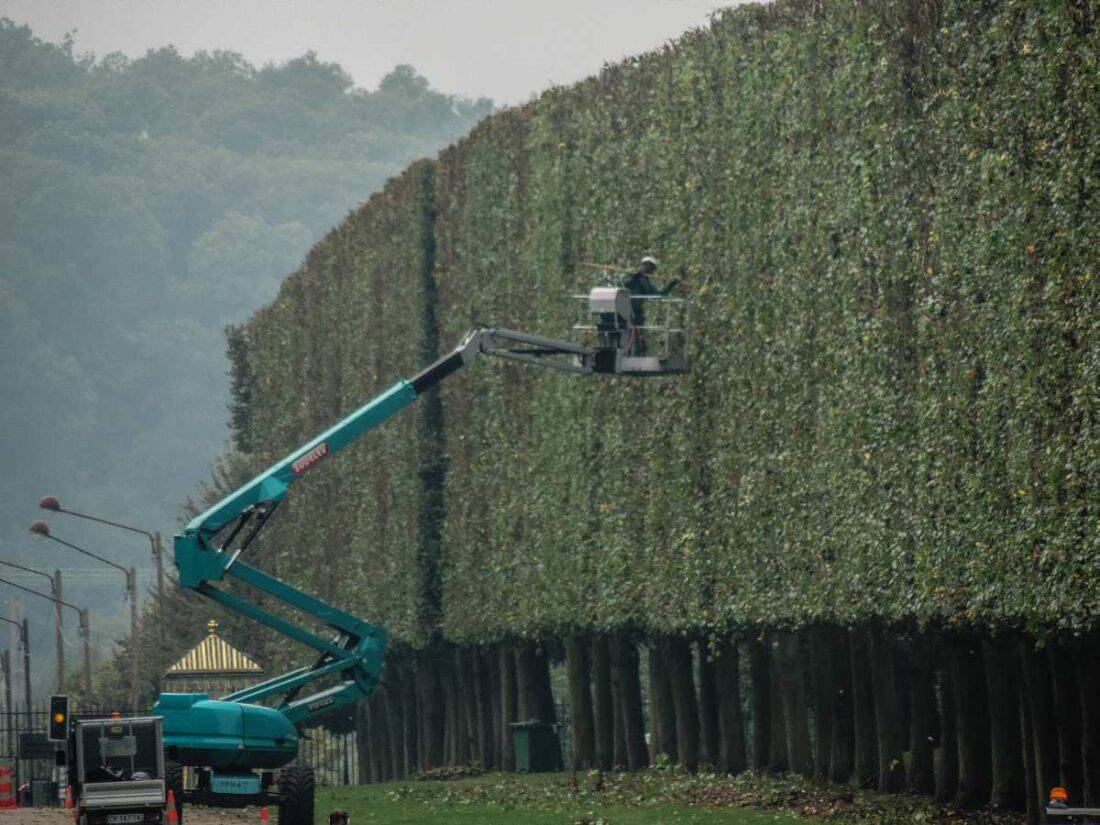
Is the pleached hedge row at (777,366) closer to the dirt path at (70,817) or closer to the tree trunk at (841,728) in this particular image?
the tree trunk at (841,728)

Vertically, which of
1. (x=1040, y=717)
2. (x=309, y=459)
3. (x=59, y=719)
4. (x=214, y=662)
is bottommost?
(x=1040, y=717)

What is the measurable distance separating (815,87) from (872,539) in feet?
22.5

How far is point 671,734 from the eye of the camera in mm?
38219

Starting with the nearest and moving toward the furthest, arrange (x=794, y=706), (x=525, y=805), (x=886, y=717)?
(x=886, y=717) < (x=525, y=805) < (x=794, y=706)

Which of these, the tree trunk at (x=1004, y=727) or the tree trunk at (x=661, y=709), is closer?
the tree trunk at (x=1004, y=727)

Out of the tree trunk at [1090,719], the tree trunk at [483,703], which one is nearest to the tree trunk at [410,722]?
the tree trunk at [483,703]

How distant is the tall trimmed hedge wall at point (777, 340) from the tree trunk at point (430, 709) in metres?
1.24

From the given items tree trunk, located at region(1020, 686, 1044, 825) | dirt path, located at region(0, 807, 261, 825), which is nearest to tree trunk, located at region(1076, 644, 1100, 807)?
tree trunk, located at region(1020, 686, 1044, 825)

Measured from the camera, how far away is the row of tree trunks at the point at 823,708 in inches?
1102

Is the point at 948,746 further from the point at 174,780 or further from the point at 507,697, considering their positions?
the point at 507,697

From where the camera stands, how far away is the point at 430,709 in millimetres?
48656

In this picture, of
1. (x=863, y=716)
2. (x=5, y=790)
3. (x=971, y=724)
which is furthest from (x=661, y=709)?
(x=5, y=790)

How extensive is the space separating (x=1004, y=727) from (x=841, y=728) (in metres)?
4.63

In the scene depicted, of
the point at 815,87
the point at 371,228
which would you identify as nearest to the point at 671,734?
the point at 815,87
